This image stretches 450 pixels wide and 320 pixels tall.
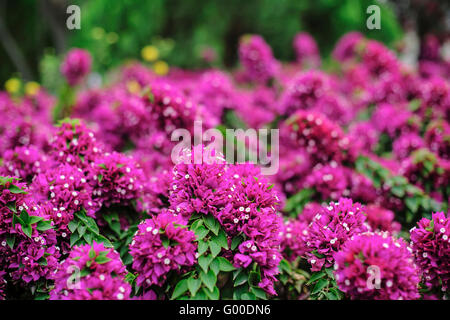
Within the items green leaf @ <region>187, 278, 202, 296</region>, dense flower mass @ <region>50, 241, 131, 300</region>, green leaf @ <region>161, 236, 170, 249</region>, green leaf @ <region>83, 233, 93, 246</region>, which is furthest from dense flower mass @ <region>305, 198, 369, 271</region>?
green leaf @ <region>83, 233, 93, 246</region>

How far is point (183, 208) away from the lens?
5.88ft

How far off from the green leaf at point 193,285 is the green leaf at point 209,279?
0.08 ft

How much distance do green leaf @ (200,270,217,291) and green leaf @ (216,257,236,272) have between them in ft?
0.18

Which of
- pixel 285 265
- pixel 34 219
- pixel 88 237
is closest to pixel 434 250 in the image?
pixel 285 265

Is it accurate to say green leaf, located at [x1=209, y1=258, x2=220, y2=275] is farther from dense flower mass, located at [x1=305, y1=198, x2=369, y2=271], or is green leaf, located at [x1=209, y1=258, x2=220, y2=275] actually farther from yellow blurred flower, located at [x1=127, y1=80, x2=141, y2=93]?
yellow blurred flower, located at [x1=127, y1=80, x2=141, y2=93]

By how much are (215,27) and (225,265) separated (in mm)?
5741

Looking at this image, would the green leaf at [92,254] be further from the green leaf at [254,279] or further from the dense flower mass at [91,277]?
the green leaf at [254,279]

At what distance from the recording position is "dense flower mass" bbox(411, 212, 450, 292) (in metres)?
1.69

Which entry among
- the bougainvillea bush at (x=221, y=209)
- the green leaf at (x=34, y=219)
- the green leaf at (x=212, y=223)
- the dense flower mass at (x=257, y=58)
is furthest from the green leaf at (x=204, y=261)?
the dense flower mass at (x=257, y=58)

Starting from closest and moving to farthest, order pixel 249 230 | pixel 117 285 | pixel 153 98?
pixel 117 285 < pixel 249 230 < pixel 153 98

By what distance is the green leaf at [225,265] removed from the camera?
1702mm
